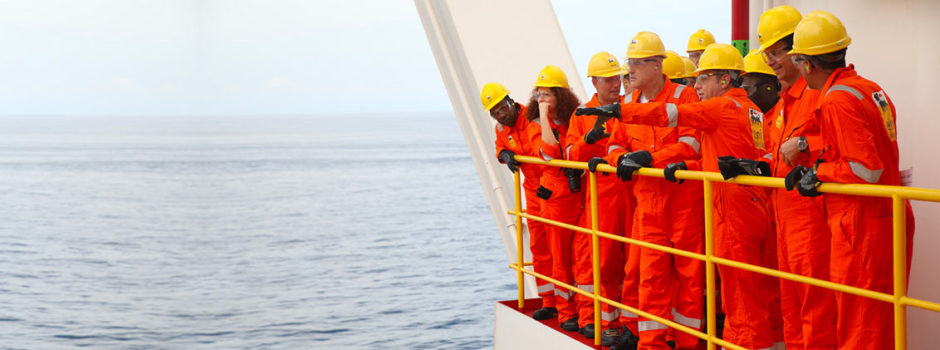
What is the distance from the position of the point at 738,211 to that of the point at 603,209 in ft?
2.73

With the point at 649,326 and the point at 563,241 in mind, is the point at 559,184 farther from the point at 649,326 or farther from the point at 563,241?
the point at 649,326

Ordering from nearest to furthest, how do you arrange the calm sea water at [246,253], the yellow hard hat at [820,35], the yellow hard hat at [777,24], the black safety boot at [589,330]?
the yellow hard hat at [820,35], the yellow hard hat at [777,24], the black safety boot at [589,330], the calm sea water at [246,253]

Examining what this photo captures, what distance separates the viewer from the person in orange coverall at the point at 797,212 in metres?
2.80

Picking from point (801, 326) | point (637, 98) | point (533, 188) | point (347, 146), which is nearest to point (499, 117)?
point (533, 188)

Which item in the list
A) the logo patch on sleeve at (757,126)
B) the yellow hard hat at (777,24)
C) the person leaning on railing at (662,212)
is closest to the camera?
the yellow hard hat at (777,24)

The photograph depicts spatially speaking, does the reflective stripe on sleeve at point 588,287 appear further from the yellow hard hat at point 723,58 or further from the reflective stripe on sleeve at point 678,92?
the yellow hard hat at point 723,58

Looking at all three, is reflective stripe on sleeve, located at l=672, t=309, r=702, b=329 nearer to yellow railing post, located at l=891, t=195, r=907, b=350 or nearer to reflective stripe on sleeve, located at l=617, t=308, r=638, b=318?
reflective stripe on sleeve, located at l=617, t=308, r=638, b=318

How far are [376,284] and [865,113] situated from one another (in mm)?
23145

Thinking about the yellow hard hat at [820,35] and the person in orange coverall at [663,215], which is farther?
the person in orange coverall at [663,215]

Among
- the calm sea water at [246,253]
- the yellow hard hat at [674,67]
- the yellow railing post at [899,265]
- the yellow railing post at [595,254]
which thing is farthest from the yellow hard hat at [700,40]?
the calm sea water at [246,253]

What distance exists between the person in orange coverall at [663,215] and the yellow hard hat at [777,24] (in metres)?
0.59

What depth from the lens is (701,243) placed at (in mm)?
3541

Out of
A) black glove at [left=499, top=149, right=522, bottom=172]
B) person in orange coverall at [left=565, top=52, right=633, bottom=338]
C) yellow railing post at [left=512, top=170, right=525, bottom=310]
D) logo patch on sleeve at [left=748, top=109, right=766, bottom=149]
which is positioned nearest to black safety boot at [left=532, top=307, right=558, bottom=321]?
yellow railing post at [left=512, top=170, right=525, bottom=310]

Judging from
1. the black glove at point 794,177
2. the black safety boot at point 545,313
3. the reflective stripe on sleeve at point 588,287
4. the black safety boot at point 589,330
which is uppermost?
the black glove at point 794,177
